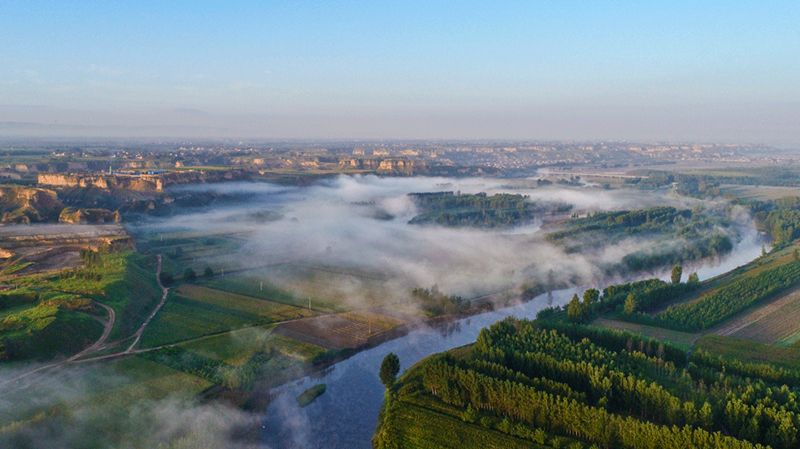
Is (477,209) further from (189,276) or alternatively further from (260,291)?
(189,276)

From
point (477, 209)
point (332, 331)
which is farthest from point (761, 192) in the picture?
point (332, 331)

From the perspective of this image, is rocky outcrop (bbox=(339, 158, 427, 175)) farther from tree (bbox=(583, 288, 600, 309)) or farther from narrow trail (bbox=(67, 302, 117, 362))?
narrow trail (bbox=(67, 302, 117, 362))

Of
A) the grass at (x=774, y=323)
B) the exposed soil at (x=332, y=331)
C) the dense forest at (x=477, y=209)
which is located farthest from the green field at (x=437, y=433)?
the dense forest at (x=477, y=209)

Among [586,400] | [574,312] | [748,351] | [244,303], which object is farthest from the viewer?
[244,303]

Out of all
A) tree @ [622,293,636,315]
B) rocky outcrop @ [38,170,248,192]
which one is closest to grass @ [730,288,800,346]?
tree @ [622,293,636,315]

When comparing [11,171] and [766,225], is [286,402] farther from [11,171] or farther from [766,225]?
[11,171]
